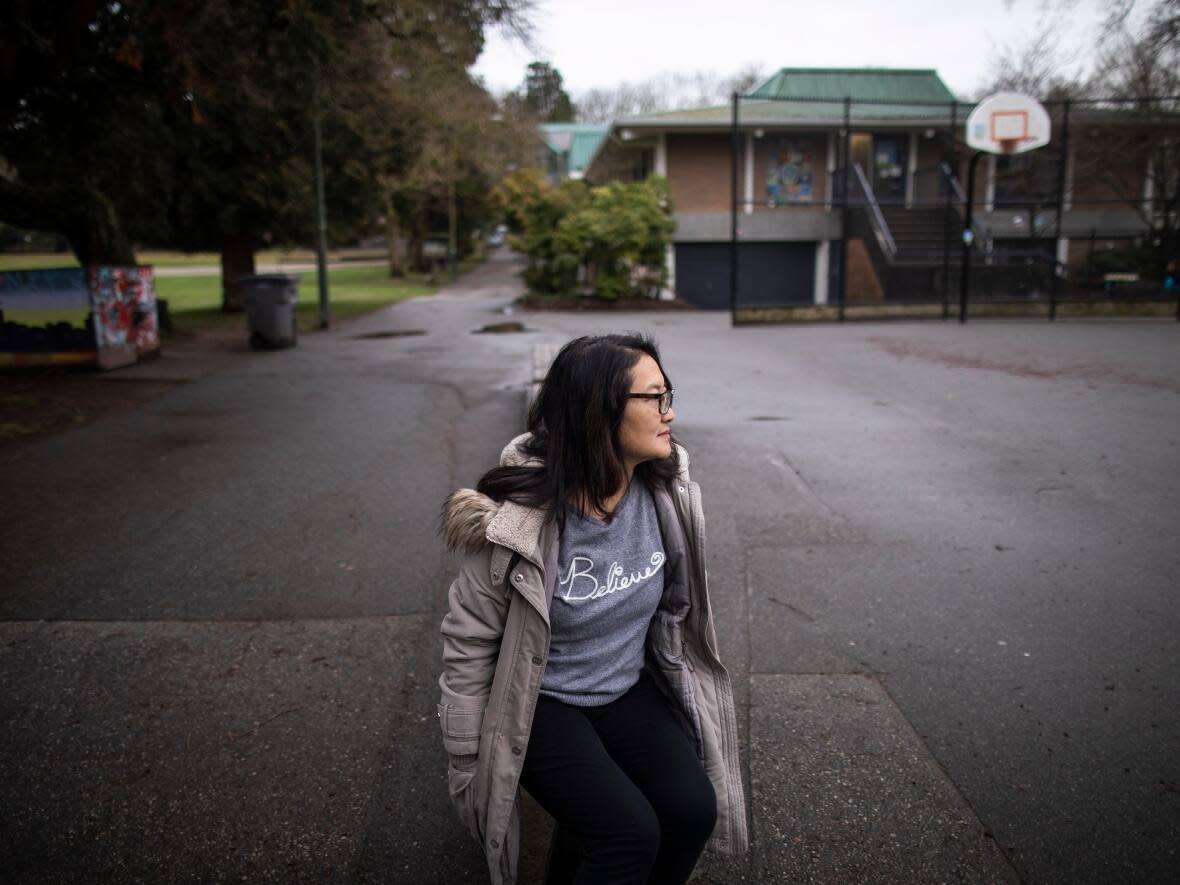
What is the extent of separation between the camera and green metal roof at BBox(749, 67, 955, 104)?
106 ft

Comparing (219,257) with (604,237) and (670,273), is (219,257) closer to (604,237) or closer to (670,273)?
(670,273)

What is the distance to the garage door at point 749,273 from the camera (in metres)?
27.5

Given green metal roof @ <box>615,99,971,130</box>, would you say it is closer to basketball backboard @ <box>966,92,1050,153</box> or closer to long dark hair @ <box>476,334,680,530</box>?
basketball backboard @ <box>966,92,1050,153</box>

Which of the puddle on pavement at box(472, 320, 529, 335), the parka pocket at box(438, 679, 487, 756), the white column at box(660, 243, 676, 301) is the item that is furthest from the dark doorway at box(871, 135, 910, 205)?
the parka pocket at box(438, 679, 487, 756)

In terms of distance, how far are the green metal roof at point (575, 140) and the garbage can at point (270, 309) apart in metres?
55.5

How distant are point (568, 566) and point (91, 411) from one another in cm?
914

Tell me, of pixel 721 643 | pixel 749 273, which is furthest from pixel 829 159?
pixel 721 643

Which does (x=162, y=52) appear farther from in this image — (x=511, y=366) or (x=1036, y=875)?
(x=1036, y=875)

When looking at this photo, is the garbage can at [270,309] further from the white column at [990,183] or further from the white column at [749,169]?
the white column at [990,183]

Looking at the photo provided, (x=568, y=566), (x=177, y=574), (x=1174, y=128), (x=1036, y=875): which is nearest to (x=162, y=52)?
(x=177, y=574)

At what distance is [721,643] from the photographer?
13.3ft

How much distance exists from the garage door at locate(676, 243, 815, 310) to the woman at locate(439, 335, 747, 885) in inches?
1000

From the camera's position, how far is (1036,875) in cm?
257

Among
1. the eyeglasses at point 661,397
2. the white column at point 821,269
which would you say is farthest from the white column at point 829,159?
the eyeglasses at point 661,397
